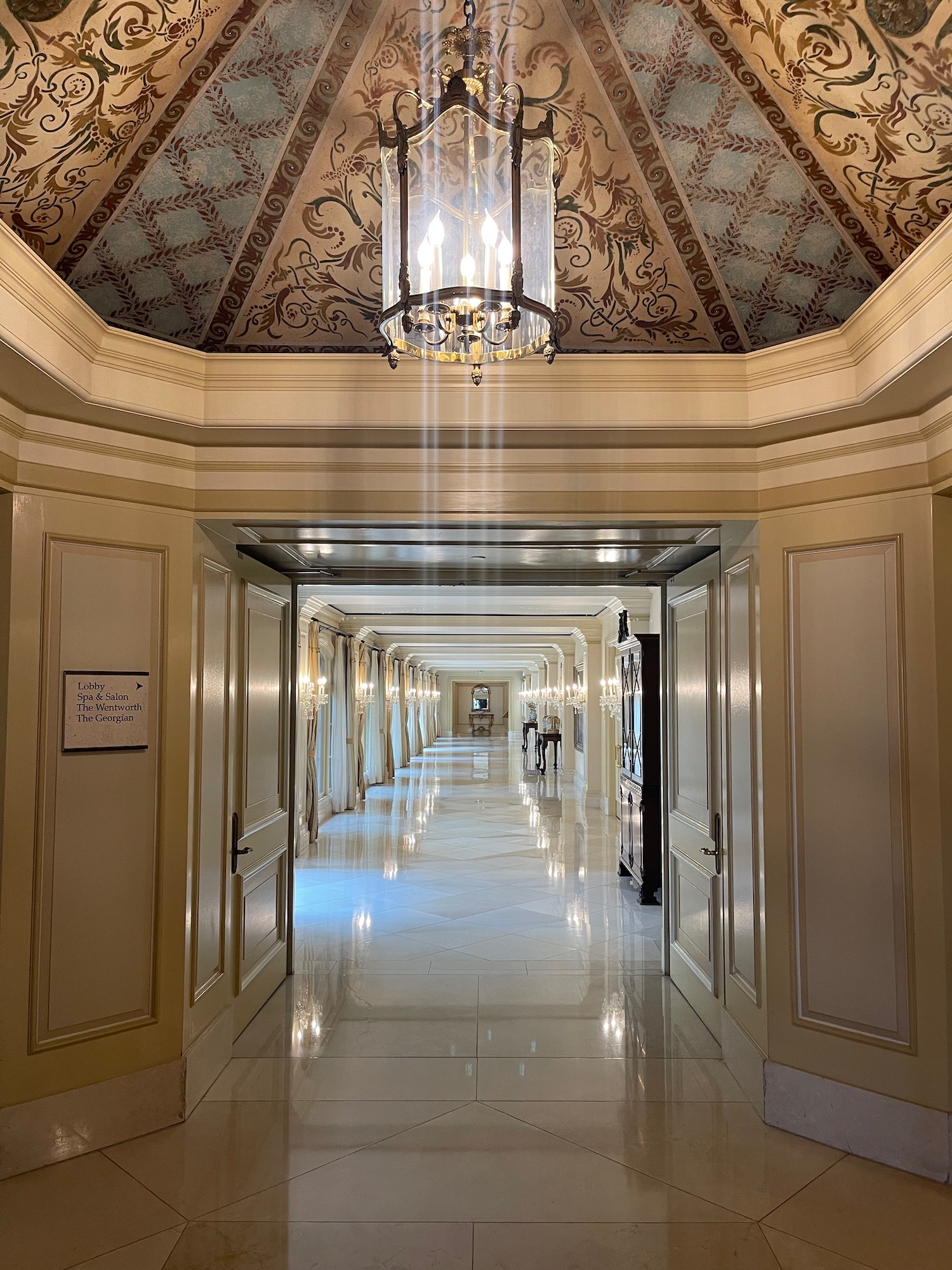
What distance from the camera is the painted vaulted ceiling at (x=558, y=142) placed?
8.86 feet

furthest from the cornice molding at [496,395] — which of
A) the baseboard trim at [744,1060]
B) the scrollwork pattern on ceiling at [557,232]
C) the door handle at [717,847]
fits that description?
the baseboard trim at [744,1060]

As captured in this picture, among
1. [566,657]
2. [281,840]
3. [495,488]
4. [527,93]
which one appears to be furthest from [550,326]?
[566,657]

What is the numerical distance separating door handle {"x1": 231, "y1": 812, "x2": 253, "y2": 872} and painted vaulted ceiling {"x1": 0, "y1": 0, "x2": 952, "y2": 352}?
236cm

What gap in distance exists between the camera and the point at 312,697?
10.7m

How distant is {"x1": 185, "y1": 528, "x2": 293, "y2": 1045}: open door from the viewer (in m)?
4.02

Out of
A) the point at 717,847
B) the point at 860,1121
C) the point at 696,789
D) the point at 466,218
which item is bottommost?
the point at 860,1121

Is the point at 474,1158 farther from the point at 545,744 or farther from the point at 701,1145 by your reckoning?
the point at 545,744

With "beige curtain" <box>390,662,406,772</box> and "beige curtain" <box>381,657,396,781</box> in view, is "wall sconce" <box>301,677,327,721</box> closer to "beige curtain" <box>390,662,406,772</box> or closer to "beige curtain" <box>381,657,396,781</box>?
"beige curtain" <box>381,657,396,781</box>

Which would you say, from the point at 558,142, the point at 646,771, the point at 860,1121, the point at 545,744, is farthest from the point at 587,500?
the point at 545,744

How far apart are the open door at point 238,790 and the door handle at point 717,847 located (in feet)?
8.06

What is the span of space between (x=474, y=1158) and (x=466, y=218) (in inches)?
133

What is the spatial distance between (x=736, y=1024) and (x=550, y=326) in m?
3.51

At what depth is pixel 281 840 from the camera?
5.48 m

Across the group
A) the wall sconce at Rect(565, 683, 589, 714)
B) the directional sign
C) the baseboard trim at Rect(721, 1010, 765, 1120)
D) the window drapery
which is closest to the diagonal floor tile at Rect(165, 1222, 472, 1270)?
the baseboard trim at Rect(721, 1010, 765, 1120)
